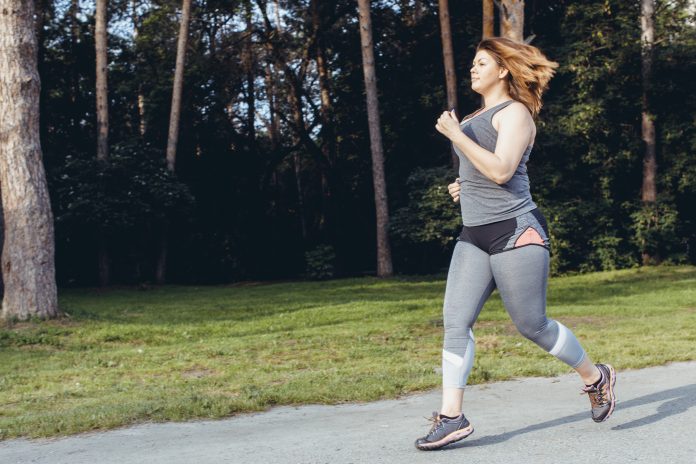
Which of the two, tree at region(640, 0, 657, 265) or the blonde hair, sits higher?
tree at region(640, 0, 657, 265)

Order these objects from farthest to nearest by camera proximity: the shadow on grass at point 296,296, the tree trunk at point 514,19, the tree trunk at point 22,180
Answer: the tree trunk at point 514,19
the shadow on grass at point 296,296
the tree trunk at point 22,180

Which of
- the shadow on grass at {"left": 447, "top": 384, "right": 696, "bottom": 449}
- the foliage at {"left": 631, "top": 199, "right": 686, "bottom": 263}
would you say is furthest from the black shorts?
the foliage at {"left": 631, "top": 199, "right": 686, "bottom": 263}

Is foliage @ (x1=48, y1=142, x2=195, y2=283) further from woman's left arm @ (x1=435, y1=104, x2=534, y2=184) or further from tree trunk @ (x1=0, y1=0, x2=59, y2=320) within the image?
woman's left arm @ (x1=435, y1=104, x2=534, y2=184)

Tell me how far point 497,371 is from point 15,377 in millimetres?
4806

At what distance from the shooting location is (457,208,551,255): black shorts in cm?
451

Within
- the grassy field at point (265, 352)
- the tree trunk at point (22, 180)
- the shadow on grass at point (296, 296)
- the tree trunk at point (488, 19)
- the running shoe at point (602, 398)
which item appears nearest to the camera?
the running shoe at point (602, 398)

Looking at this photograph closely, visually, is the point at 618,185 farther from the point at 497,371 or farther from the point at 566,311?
the point at 497,371

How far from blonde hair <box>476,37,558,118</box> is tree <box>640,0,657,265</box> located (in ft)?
76.5

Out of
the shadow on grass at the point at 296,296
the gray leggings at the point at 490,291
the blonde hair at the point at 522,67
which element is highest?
the blonde hair at the point at 522,67

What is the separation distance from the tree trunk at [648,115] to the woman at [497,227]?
23344mm

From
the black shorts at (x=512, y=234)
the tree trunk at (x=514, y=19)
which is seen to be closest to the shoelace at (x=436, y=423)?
the black shorts at (x=512, y=234)

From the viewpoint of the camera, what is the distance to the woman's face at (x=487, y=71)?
183 inches

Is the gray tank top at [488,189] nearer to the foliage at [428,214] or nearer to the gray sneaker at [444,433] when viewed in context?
the gray sneaker at [444,433]

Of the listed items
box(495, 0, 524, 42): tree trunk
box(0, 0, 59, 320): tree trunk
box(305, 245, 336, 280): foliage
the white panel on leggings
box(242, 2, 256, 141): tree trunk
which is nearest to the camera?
the white panel on leggings
